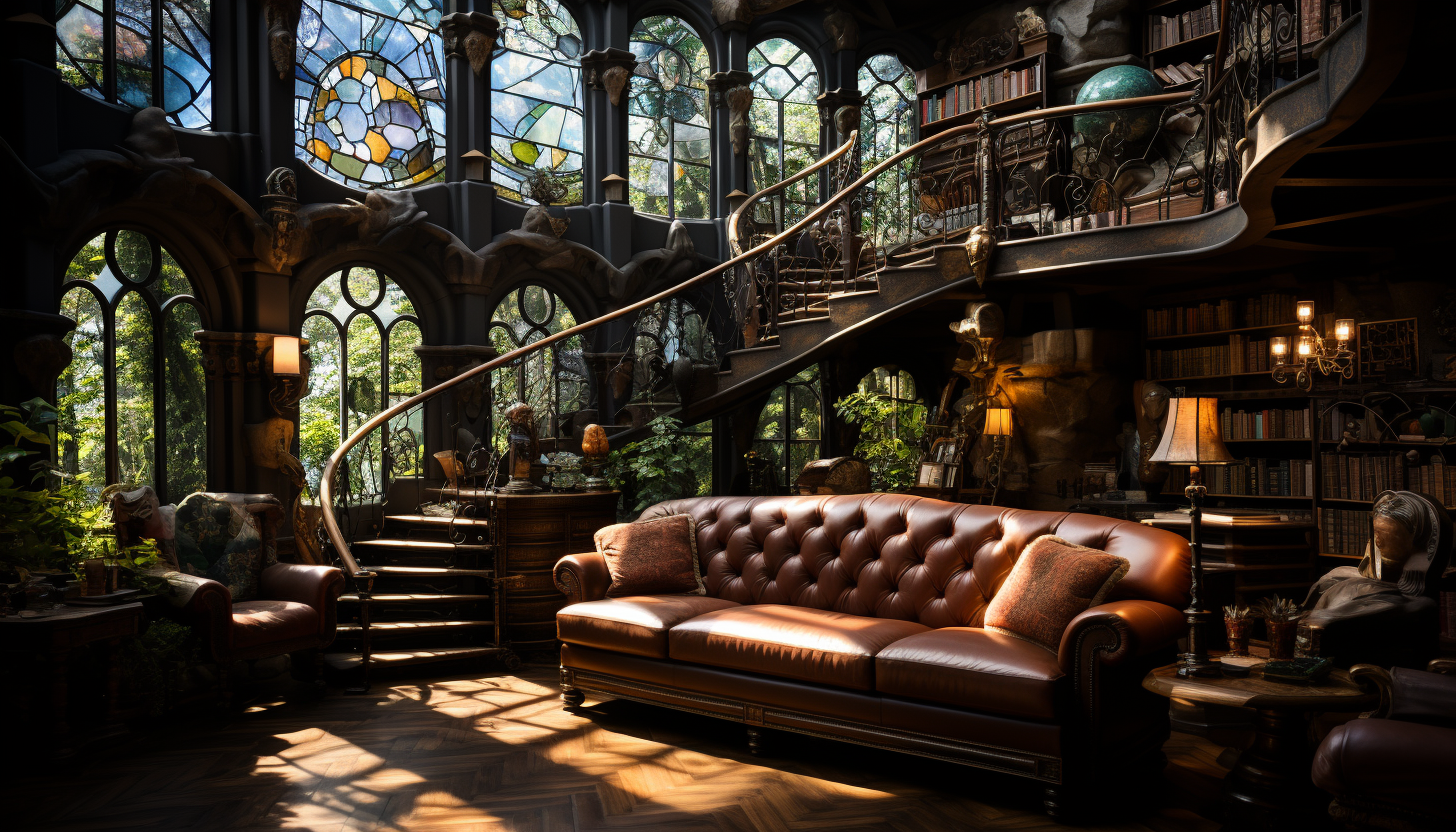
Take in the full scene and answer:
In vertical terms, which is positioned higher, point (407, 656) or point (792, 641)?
point (792, 641)

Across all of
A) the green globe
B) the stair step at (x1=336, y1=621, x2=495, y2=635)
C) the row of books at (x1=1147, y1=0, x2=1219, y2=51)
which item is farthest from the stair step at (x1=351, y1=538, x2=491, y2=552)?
the row of books at (x1=1147, y1=0, x2=1219, y2=51)

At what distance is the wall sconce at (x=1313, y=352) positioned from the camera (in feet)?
19.6

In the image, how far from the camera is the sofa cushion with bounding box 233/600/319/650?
4664mm

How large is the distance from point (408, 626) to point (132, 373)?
315 centimetres

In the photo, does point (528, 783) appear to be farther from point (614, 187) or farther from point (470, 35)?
point (470, 35)

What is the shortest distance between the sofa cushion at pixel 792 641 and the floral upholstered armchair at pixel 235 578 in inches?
82.4

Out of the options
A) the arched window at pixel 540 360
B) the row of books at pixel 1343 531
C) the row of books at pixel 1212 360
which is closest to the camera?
the row of books at pixel 1343 531

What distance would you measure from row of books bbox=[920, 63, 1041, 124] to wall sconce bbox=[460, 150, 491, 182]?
16.9 ft

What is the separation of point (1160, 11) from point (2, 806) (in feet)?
36.1

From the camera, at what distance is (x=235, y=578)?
16.8 feet

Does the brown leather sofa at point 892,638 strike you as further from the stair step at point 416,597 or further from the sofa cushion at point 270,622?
the sofa cushion at point 270,622

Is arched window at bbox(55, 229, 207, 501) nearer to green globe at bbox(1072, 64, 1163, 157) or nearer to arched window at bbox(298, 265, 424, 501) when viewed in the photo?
arched window at bbox(298, 265, 424, 501)

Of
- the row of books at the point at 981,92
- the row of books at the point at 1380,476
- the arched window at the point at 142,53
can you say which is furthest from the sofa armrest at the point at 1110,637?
the row of books at the point at 981,92

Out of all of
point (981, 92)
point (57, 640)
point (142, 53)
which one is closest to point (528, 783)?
point (57, 640)
